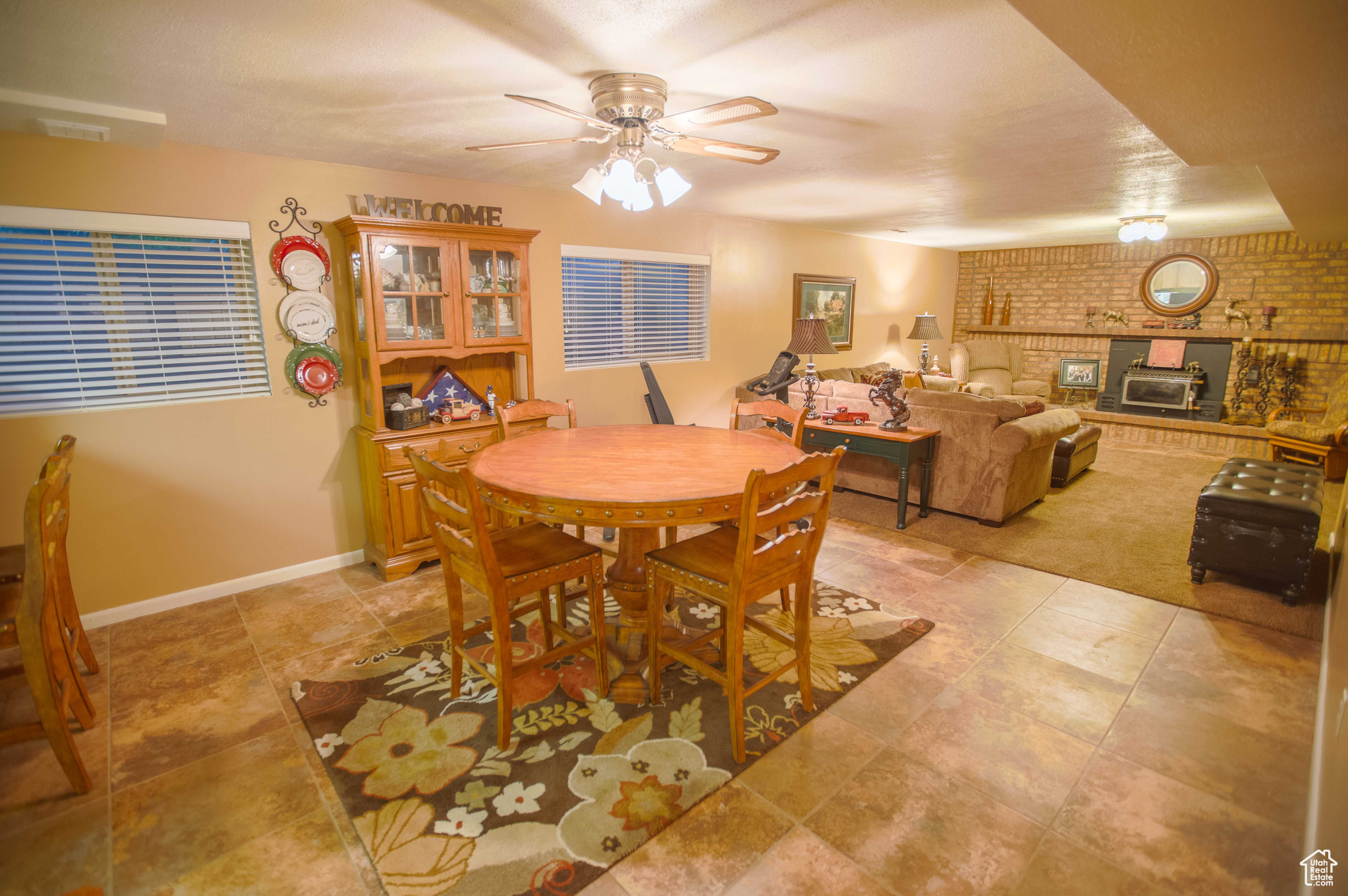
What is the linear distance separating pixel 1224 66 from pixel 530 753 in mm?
2673

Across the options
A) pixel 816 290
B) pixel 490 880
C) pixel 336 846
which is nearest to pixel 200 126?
pixel 336 846

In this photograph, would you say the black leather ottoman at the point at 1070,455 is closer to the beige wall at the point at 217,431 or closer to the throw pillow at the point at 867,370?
the throw pillow at the point at 867,370

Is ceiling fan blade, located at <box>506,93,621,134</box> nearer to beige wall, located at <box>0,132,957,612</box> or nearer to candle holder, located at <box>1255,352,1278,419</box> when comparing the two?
beige wall, located at <box>0,132,957,612</box>

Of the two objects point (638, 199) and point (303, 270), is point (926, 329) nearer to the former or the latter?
point (638, 199)

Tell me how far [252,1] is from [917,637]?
10.5 ft

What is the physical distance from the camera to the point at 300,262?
3172 millimetres

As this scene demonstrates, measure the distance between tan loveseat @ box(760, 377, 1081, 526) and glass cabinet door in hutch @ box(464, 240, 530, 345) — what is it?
7.26 ft

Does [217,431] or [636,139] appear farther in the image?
[217,431]

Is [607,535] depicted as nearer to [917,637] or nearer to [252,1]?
[917,637]

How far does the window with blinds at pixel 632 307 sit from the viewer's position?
4598 mm

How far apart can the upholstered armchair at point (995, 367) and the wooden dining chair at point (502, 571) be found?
6679mm

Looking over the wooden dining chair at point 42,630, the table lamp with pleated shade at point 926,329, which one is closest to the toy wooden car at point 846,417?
the table lamp with pleated shade at point 926,329

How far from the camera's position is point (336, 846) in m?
1.69

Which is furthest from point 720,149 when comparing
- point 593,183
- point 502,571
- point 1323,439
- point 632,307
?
point 1323,439
